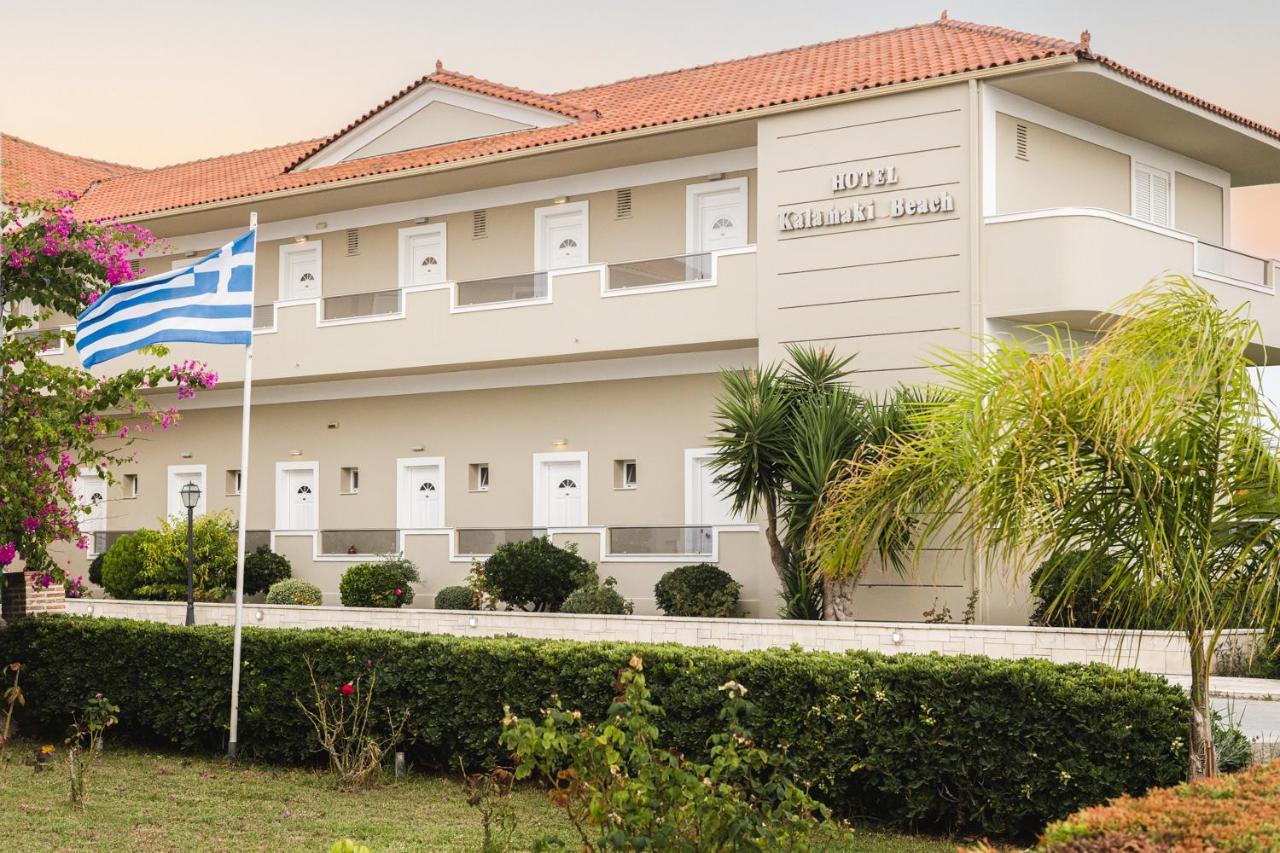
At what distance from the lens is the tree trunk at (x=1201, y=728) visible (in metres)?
8.67

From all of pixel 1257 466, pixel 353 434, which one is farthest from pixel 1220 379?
pixel 353 434

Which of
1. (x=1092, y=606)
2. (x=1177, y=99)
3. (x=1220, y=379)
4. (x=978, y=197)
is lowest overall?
(x=1092, y=606)

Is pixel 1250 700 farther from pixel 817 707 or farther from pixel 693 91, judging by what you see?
pixel 693 91

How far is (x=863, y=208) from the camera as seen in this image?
21.6 metres

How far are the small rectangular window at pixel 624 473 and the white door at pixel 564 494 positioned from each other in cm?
81

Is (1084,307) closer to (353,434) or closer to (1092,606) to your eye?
(1092,606)

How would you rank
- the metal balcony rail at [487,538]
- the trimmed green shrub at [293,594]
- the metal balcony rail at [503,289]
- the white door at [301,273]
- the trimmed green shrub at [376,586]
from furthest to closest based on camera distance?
the white door at [301,273]
the trimmed green shrub at [293,594]
the metal balcony rail at [487,538]
the trimmed green shrub at [376,586]
the metal balcony rail at [503,289]

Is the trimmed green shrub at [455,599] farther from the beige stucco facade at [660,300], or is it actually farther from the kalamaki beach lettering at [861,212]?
the kalamaki beach lettering at [861,212]

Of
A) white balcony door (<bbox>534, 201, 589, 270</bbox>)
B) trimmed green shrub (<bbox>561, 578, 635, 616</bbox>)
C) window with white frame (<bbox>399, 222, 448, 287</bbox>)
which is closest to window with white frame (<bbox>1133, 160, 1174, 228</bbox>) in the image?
white balcony door (<bbox>534, 201, 589, 270</bbox>)

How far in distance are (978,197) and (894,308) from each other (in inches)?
78.3

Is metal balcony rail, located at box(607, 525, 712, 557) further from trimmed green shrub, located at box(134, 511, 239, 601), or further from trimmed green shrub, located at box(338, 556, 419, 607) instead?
trimmed green shrub, located at box(134, 511, 239, 601)

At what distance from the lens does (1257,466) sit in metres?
7.84

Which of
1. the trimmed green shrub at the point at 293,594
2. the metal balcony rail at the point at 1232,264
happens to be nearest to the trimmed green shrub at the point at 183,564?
the trimmed green shrub at the point at 293,594

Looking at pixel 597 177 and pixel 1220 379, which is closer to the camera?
pixel 1220 379
